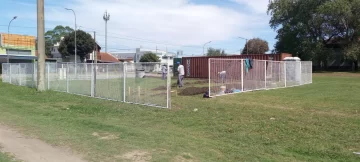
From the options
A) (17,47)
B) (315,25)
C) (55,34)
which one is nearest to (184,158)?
(315,25)

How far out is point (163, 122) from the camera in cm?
1014

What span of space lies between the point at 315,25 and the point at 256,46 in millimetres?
30120

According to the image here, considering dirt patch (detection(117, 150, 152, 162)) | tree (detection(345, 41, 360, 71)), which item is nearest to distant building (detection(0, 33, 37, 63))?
tree (detection(345, 41, 360, 71))

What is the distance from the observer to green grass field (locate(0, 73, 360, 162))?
21.6 feet

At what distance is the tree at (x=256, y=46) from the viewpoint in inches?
3123

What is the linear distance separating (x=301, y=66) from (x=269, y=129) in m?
16.6

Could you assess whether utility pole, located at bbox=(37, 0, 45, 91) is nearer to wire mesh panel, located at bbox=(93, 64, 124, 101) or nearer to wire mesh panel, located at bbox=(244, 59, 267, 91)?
wire mesh panel, located at bbox=(93, 64, 124, 101)

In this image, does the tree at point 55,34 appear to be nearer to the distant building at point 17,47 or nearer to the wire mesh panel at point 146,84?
the distant building at point 17,47

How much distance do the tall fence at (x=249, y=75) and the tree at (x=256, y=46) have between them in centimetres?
5601

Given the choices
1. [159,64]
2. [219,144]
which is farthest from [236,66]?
[219,144]

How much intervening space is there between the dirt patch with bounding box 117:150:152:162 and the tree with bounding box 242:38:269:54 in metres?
75.2

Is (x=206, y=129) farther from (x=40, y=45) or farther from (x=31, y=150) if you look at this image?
(x=40, y=45)

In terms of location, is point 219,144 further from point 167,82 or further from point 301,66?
point 301,66

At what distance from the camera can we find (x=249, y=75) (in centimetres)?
1789
